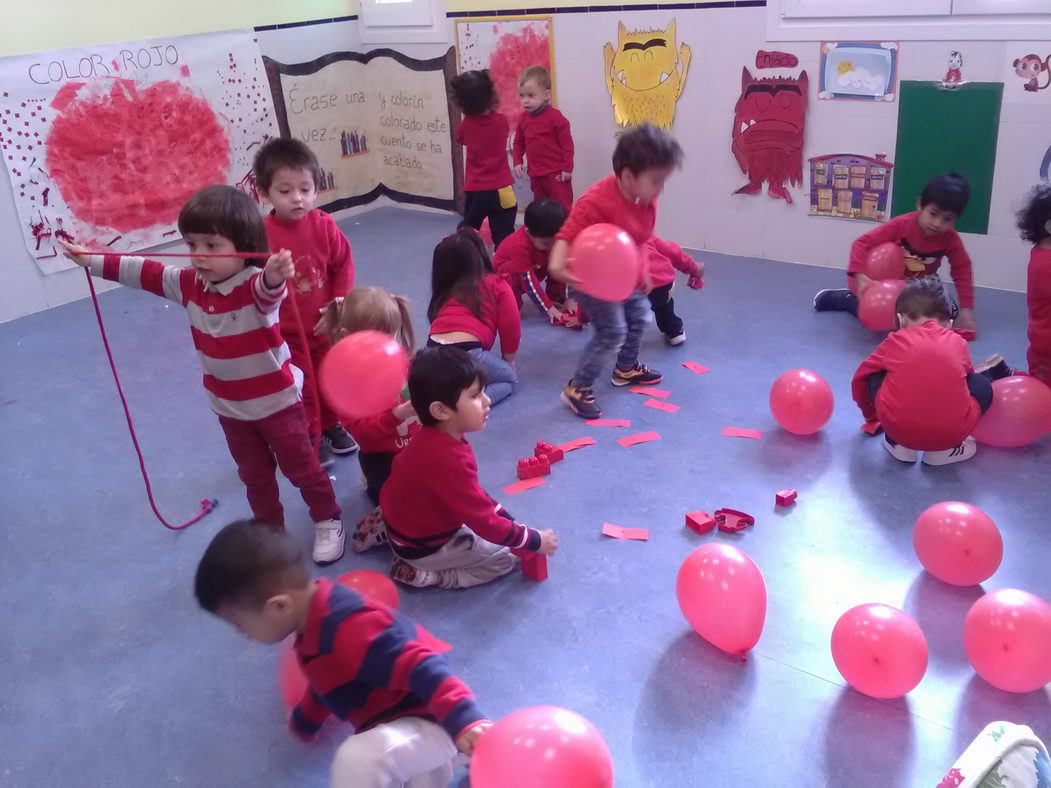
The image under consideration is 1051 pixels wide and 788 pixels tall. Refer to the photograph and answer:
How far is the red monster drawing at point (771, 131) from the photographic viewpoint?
15.1 ft

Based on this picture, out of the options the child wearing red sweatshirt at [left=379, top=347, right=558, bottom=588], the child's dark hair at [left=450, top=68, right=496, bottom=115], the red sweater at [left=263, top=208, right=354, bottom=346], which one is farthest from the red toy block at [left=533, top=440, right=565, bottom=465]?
the child's dark hair at [left=450, top=68, right=496, bottom=115]

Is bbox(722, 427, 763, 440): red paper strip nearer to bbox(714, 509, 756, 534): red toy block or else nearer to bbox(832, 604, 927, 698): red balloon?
bbox(714, 509, 756, 534): red toy block

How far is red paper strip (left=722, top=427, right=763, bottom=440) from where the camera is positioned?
3.19 m

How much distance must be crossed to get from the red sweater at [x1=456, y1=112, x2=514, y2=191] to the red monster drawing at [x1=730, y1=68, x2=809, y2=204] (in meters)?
1.35

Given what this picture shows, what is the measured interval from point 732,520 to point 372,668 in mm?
1428

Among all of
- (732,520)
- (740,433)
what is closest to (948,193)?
(740,433)

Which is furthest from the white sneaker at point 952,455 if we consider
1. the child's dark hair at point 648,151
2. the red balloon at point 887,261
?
the child's dark hair at point 648,151

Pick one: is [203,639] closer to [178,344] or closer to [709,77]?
[178,344]

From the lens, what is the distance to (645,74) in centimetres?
510

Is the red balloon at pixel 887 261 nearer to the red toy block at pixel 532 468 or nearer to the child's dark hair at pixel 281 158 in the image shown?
the red toy block at pixel 532 468

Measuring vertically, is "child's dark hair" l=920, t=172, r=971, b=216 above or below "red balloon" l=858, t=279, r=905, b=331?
above

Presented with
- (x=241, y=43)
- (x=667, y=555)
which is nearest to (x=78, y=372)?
(x=241, y=43)

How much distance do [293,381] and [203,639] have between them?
2.50 feet

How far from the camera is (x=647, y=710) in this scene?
2014 millimetres
